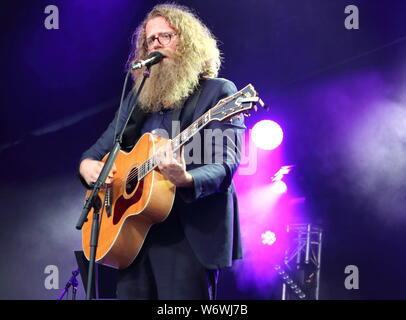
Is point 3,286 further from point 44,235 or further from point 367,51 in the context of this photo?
point 367,51

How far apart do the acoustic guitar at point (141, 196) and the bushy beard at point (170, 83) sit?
291 millimetres

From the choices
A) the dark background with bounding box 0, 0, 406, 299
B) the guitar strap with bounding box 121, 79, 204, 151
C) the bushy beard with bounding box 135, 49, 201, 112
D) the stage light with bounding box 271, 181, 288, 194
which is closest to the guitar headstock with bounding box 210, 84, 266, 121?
the guitar strap with bounding box 121, 79, 204, 151

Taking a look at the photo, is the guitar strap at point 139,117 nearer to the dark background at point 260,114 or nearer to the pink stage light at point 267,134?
the pink stage light at point 267,134

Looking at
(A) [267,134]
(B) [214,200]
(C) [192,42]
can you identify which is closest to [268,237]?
(A) [267,134]

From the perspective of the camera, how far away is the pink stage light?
5.52m

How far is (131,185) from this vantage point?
116 inches

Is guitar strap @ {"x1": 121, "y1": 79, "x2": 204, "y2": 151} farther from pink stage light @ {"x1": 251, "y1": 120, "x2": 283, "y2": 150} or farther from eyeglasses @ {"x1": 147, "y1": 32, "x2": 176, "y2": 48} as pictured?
pink stage light @ {"x1": 251, "y1": 120, "x2": 283, "y2": 150}

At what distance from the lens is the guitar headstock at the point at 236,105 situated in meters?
2.67

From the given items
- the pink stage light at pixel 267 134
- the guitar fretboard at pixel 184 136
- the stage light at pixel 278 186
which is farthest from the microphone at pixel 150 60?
the stage light at pixel 278 186

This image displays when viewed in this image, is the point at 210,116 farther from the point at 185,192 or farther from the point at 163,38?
the point at 163,38

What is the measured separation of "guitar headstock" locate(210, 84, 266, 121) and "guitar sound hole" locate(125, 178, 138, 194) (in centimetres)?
56

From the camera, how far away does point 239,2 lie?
5.71 meters

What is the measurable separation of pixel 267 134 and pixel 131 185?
281cm

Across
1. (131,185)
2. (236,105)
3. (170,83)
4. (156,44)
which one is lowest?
(131,185)
